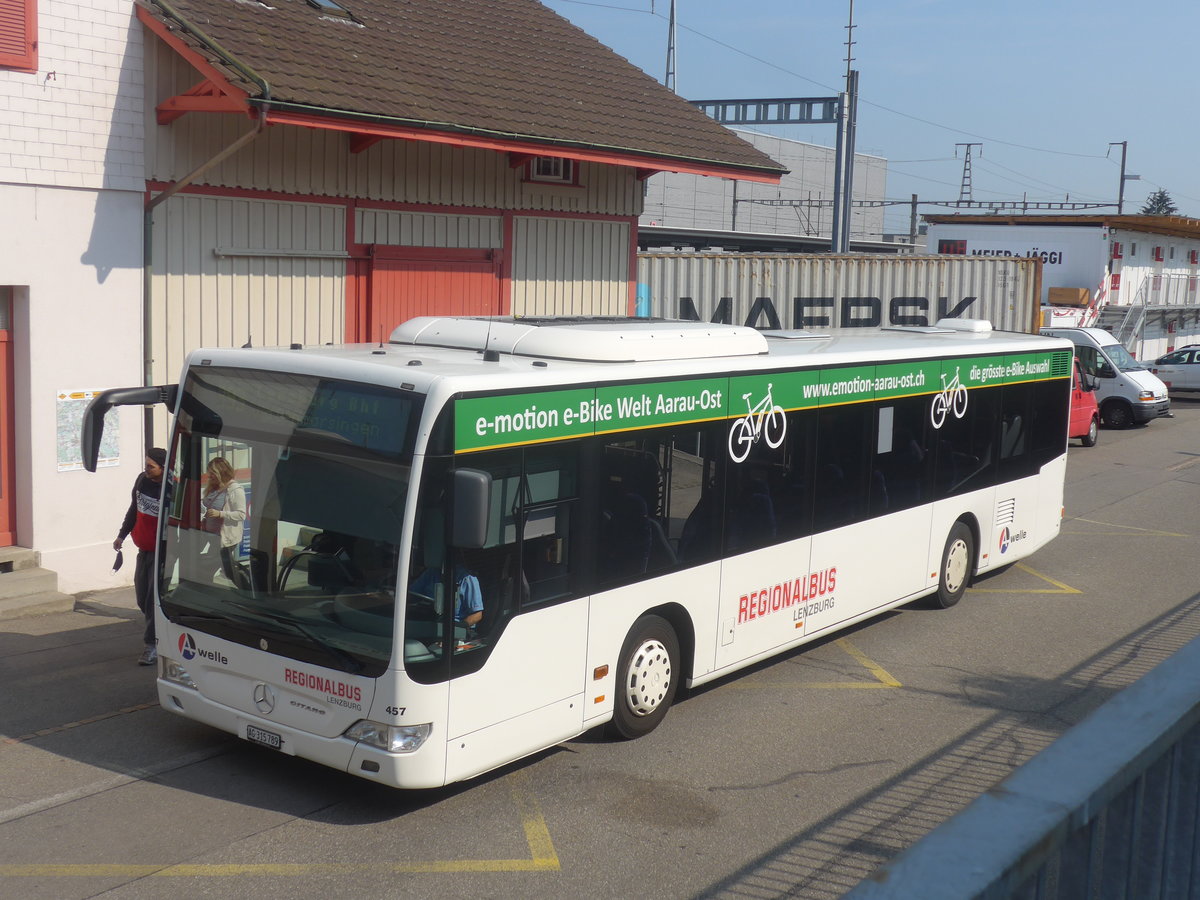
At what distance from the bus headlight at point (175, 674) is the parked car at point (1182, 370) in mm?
35611

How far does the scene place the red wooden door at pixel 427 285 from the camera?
14.5m

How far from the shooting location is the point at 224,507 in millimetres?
7738

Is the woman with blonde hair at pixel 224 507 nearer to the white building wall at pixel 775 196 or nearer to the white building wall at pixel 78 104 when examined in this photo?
the white building wall at pixel 78 104

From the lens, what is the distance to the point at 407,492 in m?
6.86

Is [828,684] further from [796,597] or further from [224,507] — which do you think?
[224,507]

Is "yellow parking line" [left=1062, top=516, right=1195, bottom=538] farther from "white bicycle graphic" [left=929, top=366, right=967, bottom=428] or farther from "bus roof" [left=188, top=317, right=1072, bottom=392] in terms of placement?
"bus roof" [left=188, top=317, right=1072, bottom=392]

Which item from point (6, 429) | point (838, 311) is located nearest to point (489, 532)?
point (6, 429)

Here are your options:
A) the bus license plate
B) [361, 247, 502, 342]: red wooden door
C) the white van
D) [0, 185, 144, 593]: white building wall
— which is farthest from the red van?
the bus license plate

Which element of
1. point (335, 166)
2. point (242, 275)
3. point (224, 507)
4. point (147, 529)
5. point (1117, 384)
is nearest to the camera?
point (224, 507)

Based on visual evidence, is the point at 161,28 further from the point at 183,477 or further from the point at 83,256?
the point at 183,477

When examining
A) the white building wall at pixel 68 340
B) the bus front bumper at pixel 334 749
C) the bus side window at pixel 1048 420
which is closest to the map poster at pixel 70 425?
the white building wall at pixel 68 340

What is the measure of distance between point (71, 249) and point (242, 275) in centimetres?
179

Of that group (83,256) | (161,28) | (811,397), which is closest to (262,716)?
(811,397)

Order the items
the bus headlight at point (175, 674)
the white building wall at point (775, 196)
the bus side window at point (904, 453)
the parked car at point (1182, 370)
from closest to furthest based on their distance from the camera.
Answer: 1. the bus headlight at point (175, 674)
2. the bus side window at point (904, 453)
3. the parked car at point (1182, 370)
4. the white building wall at point (775, 196)
